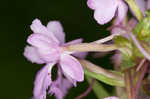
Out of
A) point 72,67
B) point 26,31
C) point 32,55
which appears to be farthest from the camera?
point 26,31

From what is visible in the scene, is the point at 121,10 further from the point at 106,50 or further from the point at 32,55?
the point at 32,55

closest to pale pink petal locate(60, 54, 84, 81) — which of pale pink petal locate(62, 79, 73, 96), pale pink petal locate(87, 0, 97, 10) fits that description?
pale pink petal locate(87, 0, 97, 10)

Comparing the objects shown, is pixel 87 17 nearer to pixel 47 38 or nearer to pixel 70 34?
pixel 70 34

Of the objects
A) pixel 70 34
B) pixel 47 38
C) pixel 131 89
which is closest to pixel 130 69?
pixel 131 89

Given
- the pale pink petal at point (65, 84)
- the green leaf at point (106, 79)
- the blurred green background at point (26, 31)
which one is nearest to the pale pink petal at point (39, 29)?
the green leaf at point (106, 79)

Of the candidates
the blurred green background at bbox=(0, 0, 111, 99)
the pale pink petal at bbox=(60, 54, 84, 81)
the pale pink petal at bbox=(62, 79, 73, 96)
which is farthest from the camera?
the blurred green background at bbox=(0, 0, 111, 99)

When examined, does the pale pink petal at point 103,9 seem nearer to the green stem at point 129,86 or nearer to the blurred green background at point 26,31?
the green stem at point 129,86

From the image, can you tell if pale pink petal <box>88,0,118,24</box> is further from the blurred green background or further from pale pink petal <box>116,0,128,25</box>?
the blurred green background

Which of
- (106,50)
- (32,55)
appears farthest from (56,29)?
(106,50)
